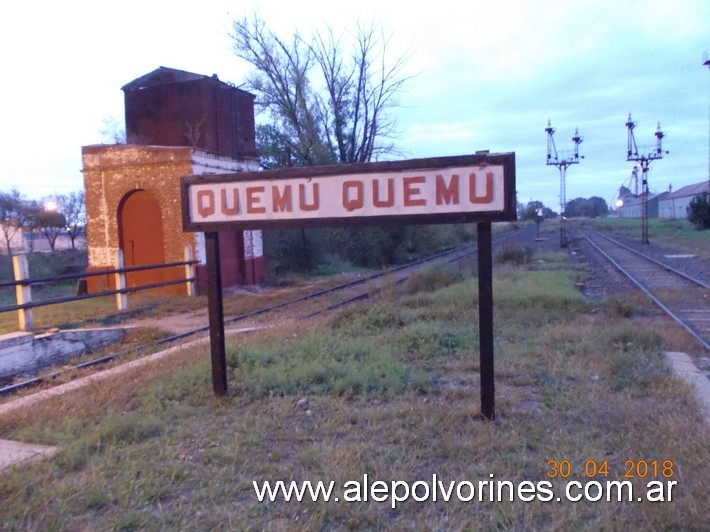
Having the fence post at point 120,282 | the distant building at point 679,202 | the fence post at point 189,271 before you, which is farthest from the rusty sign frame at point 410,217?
the distant building at point 679,202

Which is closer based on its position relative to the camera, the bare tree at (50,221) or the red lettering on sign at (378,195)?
the red lettering on sign at (378,195)

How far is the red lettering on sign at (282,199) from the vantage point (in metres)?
5.51

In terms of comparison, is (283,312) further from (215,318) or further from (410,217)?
(410,217)

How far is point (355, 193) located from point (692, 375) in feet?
13.7

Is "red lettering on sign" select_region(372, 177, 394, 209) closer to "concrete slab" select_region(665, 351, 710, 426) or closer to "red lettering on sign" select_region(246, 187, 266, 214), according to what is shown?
"red lettering on sign" select_region(246, 187, 266, 214)

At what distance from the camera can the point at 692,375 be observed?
665 centimetres

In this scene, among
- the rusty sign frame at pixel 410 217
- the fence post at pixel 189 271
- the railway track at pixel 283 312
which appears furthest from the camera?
the fence post at pixel 189 271

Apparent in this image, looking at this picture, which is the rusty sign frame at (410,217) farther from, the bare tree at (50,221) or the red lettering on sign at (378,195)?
the bare tree at (50,221)

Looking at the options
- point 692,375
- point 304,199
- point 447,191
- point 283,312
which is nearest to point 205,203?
point 304,199

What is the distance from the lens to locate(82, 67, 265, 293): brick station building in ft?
55.8

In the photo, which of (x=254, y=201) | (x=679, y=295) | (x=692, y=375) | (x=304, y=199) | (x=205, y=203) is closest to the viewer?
(x=304, y=199)

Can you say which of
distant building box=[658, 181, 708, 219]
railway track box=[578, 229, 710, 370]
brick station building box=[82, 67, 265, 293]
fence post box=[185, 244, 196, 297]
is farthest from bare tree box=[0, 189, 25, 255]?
distant building box=[658, 181, 708, 219]

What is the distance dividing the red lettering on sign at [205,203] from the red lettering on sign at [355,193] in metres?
1.35

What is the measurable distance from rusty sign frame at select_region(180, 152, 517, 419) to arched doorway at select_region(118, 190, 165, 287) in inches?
479
